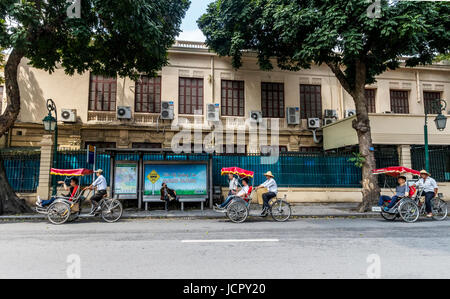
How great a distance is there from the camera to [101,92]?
18750mm

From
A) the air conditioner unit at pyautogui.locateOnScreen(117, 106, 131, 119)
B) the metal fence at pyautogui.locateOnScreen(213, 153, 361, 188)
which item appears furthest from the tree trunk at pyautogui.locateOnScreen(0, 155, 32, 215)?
the metal fence at pyautogui.locateOnScreen(213, 153, 361, 188)

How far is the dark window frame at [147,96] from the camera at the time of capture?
1908cm

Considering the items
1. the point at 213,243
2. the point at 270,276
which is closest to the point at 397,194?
the point at 213,243

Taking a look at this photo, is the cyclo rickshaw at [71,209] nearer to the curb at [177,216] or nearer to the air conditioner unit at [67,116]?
the curb at [177,216]

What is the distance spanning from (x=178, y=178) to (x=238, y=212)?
4.39 meters

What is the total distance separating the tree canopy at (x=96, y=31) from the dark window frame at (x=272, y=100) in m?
8.12

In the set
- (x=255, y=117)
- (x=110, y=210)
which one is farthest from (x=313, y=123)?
(x=110, y=210)

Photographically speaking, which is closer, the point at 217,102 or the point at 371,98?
the point at 217,102

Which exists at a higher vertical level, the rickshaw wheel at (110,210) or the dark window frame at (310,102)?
the dark window frame at (310,102)

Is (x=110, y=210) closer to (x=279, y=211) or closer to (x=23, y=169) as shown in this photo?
(x=279, y=211)

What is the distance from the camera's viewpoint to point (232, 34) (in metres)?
16.8

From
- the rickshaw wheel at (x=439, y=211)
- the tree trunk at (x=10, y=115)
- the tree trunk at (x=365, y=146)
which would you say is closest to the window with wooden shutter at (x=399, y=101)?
the tree trunk at (x=365, y=146)

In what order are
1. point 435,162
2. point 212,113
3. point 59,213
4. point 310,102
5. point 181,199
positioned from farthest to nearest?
point 310,102
point 212,113
point 435,162
point 181,199
point 59,213
